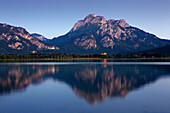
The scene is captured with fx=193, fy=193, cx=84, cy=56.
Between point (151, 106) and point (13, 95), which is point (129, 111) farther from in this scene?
point (13, 95)

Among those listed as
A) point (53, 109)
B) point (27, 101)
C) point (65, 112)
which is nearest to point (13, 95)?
point (27, 101)

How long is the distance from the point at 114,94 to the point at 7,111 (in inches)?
A: 609

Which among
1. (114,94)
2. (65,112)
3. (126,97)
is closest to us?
(65,112)

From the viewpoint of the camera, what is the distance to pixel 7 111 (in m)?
20.7

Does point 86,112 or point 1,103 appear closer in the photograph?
point 86,112

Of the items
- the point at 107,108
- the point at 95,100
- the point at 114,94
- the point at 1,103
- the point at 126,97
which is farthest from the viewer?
the point at 114,94

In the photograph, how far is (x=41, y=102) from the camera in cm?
2502

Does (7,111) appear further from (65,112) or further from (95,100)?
(95,100)

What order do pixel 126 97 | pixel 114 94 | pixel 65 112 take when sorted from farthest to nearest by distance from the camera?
pixel 114 94
pixel 126 97
pixel 65 112

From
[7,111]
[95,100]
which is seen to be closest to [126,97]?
[95,100]

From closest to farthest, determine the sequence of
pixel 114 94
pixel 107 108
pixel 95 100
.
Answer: pixel 107 108 < pixel 95 100 < pixel 114 94

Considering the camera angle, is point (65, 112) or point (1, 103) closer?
point (65, 112)

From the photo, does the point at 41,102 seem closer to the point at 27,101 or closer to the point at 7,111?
the point at 27,101

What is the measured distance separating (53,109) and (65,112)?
6.28 feet
